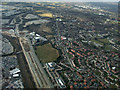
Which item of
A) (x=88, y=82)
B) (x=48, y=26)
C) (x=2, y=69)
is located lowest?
(x=88, y=82)

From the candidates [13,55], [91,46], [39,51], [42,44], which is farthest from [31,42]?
[91,46]

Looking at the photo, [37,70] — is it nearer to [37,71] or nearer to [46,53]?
[37,71]

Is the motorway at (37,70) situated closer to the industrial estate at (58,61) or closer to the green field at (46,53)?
the industrial estate at (58,61)

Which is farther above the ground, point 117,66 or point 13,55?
point 13,55

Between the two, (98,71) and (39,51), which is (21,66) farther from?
(98,71)

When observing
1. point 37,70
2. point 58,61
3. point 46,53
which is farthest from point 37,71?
point 46,53

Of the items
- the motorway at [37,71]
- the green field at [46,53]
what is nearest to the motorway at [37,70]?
the motorway at [37,71]

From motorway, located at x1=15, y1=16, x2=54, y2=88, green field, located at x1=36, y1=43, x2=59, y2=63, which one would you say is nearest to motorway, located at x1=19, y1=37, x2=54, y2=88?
motorway, located at x1=15, y1=16, x2=54, y2=88

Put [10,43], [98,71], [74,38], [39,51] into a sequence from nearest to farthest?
1. [98,71]
2. [39,51]
3. [10,43]
4. [74,38]
